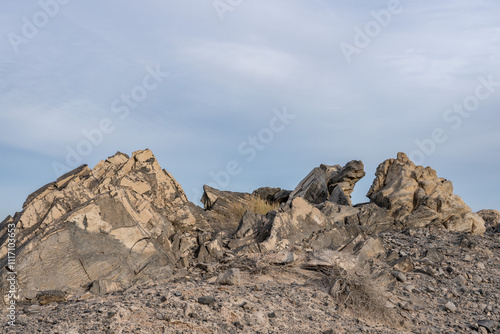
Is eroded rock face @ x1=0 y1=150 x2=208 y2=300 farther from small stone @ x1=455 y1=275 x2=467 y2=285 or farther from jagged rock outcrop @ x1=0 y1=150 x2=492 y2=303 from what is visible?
small stone @ x1=455 y1=275 x2=467 y2=285

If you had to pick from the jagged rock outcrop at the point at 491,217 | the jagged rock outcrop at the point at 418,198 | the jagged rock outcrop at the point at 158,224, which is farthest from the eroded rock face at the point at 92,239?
the jagged rock outcrop at the point at 491,217

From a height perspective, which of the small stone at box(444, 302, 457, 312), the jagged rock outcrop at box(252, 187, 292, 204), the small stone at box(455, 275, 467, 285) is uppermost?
the jagged rock outcrop at box(252, 187, 292, 204)

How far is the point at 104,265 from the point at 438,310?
6.48 m

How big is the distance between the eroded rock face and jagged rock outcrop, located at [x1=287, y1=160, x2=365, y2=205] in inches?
262

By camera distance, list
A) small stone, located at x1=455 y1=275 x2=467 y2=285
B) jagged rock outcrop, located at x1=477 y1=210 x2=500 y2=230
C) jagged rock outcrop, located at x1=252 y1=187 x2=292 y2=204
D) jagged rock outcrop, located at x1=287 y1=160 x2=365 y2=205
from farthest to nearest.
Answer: jagged rock outcrop, located at x1=252 y1=187 x2=292 y2=204 < jagged rock outcrop, located at x1=287 y1=160 x2=365 y2=205 < jagged rock outcrop, located at x1=477 y1=210 x2=500 y2=230 < small stone, located at x1=455 y1=275 x2=467 y2=285

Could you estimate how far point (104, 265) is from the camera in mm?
9789

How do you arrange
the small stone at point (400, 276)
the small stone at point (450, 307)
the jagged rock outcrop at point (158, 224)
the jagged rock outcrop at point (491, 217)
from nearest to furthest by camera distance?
the small stone at point (450, 307) → the jagged rock outcrop at point (158, 224) → the small stone at point (400, 276) → the jagged rock outcrop at point (491, 217)

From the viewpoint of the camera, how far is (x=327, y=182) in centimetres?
1964

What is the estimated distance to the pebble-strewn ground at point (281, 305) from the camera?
279 inches

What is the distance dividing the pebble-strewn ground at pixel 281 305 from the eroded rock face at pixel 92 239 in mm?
764

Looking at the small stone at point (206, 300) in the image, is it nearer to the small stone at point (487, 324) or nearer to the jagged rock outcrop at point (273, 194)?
the small stone at point (487, 324)

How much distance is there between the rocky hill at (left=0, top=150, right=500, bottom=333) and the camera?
7.59 m

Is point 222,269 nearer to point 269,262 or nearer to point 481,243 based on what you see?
point 269,262

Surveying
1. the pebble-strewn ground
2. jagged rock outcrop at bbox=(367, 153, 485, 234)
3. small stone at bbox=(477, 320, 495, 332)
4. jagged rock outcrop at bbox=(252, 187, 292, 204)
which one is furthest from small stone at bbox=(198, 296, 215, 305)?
jagged rock outcrop at bbox=(252, 187, 292, 204)
